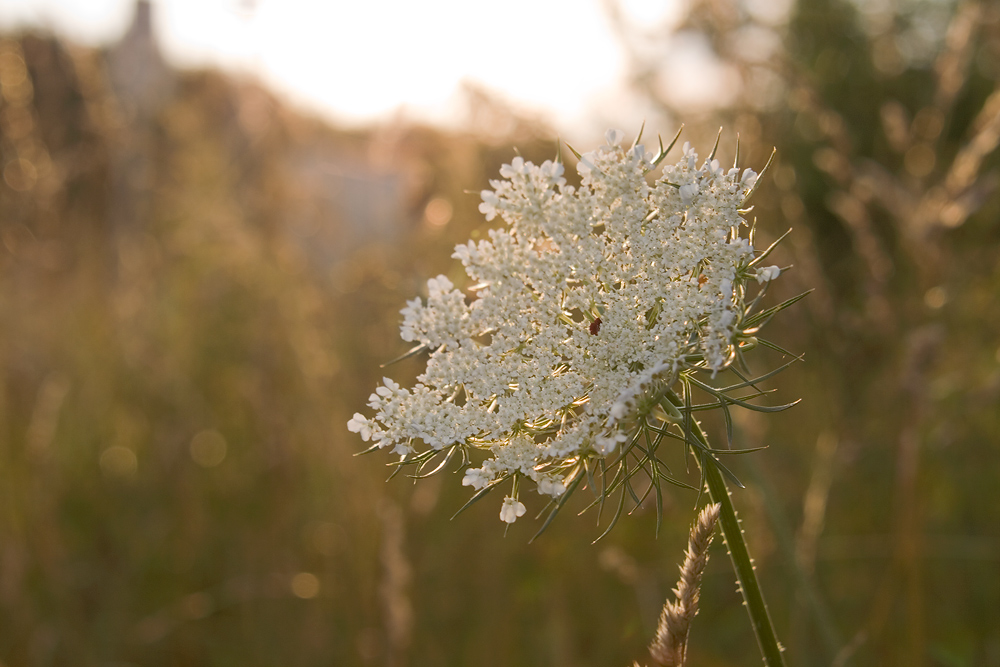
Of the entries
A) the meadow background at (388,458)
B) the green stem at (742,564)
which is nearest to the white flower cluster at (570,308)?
the green stem at (742,564)

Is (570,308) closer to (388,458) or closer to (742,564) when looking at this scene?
(742,564)

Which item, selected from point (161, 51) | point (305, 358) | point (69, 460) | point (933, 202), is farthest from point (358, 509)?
point (161, 51)

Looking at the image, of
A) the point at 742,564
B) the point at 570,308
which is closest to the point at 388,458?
the point at 570,308

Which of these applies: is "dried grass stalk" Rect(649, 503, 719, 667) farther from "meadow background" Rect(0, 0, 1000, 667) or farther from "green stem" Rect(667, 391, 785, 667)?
"meadow background" Rect(0, 0, 1000, 667)

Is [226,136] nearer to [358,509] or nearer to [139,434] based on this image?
[139,434]

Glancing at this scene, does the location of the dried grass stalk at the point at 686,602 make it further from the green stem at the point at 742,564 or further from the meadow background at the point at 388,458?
the meadow background at the point at 388,458

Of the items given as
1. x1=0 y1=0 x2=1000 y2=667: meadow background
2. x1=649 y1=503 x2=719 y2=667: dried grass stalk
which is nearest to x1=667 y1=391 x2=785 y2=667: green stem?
x1=649 y1=503 x2=719 y2=667: dried grass stalk
